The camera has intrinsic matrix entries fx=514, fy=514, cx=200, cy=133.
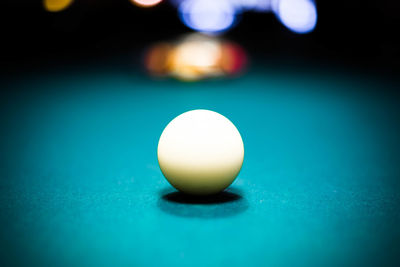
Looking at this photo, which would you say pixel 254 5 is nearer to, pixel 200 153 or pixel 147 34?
pixel 147 34

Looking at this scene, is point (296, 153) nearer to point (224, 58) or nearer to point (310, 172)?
point (310, 172)

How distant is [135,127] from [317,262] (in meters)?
3.95

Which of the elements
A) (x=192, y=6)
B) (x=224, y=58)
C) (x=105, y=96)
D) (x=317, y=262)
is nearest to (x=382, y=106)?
(x=105, y=96)

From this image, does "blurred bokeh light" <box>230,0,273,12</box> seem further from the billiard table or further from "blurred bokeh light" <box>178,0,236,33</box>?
the billiard table

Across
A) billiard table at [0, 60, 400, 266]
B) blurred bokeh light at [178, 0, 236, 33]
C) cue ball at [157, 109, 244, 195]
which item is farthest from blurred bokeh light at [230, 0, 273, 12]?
cue ball at [157, 109, 244, 195]

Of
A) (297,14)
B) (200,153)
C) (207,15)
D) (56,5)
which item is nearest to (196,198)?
(200,153)

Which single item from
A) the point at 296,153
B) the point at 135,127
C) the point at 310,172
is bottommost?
the point at 310,172

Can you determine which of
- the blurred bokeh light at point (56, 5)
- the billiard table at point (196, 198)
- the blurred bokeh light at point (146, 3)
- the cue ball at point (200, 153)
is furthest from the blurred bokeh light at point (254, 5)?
the cue ball at point (200, 153)

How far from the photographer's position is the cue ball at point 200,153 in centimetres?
317

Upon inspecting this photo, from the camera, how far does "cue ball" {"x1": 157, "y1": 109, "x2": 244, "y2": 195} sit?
10.4 feet

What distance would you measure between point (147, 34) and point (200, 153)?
2183 centimetres

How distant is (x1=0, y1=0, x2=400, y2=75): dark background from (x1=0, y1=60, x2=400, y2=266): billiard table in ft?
16.9

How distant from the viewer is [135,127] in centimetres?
611

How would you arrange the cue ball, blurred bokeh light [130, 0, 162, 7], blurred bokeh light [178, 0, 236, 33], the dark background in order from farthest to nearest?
1. blurred bokeh light [178, 0, 236, 33]
2. blurred bokeh light [130, 0, 162, 7]
3. the dark background
4. the cue ball
